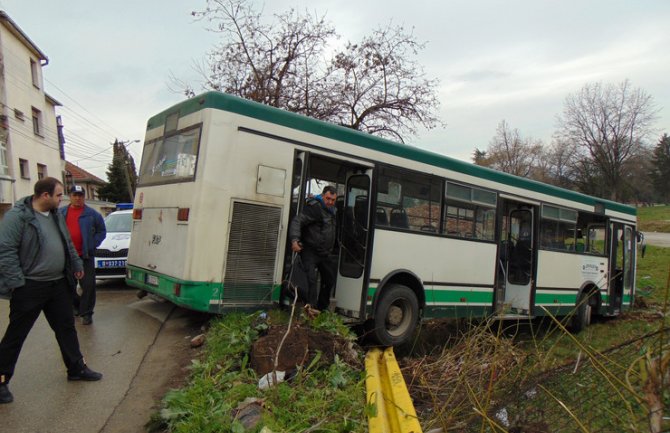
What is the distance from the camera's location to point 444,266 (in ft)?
23.7

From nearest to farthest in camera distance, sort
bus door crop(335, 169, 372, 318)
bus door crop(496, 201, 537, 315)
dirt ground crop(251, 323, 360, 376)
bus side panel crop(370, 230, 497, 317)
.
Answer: dirt ground crop(251, 323, 360, 376)
bus door crop(335, 169, 372, 318)
bus side panel crop(370, 230, 497, 317)
bus door crop(496, 201, 537, 315)

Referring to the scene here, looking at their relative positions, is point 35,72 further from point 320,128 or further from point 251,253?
point 251,253

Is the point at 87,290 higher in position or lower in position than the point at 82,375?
higher

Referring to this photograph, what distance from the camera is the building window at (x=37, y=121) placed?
28.1 m

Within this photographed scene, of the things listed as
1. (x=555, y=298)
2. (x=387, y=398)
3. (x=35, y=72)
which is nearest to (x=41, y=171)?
(x=35, y=72)

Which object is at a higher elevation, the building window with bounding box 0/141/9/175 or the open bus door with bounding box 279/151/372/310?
the building window with bounding box 0/141/9/175

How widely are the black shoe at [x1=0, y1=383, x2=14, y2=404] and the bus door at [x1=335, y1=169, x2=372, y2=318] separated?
12.5ft

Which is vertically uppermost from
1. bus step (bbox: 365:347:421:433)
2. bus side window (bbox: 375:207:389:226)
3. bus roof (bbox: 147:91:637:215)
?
bus roof (bbox: 147:91:637:215)

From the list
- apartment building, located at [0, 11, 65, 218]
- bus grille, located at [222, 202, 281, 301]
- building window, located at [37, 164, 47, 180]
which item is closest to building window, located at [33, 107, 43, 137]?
apartment building, located at [0, 11, 65, 218]

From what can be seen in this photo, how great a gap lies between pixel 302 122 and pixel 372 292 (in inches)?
97.8

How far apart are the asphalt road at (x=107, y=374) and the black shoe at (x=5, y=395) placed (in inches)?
1.9

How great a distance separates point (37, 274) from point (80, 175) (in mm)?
50237

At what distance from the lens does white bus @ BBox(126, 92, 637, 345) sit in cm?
530

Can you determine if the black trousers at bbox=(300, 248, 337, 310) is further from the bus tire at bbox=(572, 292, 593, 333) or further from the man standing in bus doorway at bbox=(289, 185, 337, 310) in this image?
the bus tire at bbox=(572, 292, 593, 333)
